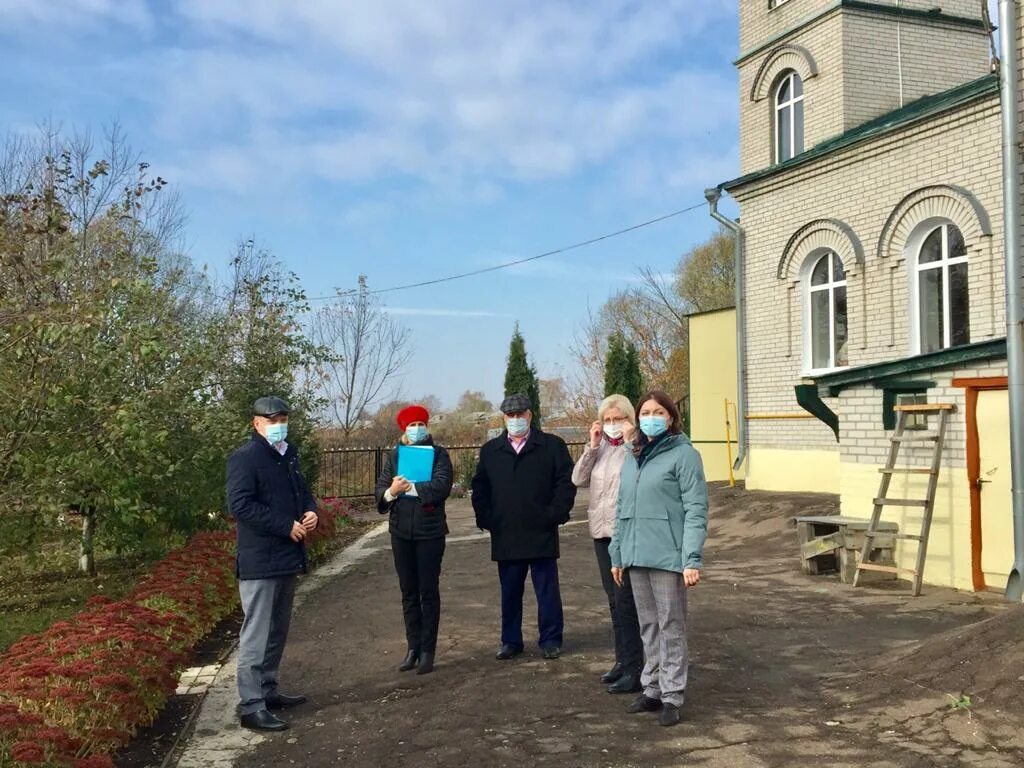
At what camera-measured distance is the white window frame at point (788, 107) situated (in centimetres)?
1612

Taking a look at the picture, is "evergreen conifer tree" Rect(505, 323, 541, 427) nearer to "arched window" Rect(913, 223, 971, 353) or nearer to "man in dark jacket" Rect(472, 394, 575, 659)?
"arched window" Rect(913, 223, 971, 353)

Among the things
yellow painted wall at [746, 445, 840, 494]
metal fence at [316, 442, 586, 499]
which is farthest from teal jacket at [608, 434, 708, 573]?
metal fence at [316, 442, 586, 499]

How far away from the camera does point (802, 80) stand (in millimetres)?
15703

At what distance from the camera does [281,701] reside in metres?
5.45

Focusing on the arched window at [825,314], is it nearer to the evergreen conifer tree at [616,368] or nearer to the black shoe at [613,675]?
the black shoe at [613,675]

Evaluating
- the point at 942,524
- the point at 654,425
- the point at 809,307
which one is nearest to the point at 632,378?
the point at 809,307

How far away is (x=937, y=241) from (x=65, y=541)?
11.5 meters

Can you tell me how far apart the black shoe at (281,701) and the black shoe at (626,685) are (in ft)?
6.15

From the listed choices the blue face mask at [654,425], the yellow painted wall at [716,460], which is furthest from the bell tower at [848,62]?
the blue face mask at [654,425]

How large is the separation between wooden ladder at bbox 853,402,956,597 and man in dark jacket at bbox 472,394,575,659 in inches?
159

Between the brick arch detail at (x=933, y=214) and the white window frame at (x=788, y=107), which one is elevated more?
the white window frame at (x=788, y=107)

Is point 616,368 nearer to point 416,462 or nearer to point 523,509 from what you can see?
point 523,509

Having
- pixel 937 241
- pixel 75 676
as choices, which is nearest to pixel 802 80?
pixel 937 241

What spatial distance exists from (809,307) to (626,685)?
1122cm
